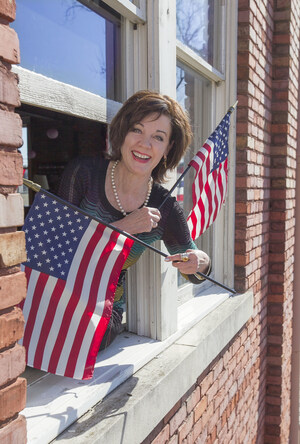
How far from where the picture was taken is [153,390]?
6.36 feet

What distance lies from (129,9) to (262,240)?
8.04ft

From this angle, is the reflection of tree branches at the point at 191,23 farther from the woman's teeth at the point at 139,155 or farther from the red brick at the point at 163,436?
the red brick at the point at 163,436

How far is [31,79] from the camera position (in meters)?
1.59

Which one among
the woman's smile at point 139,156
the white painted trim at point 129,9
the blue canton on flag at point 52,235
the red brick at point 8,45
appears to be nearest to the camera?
the red brick at point 8,45

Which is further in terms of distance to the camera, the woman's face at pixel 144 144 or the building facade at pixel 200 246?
the woman's face at pixel 144 144

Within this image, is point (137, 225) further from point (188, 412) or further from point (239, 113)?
point (239, 113)

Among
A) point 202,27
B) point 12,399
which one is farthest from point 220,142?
point 12,399

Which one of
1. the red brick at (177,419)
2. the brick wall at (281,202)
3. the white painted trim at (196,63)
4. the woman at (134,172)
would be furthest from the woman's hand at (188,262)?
the brick wall at (281,202)

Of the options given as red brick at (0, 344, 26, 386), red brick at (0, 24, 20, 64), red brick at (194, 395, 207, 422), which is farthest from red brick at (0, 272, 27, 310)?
red brick at (194, 395, 207, 422)

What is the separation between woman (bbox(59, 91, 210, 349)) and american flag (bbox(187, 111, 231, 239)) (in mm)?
297

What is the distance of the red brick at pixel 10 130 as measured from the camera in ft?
3.81

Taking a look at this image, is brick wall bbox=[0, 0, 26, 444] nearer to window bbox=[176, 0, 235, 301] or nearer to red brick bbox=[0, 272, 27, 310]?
red brick bbox=[0, 272, 27, 310]

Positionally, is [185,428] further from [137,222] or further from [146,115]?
[146,115]

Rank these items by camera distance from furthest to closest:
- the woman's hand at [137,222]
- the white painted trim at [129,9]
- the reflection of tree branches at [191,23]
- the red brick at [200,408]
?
Answer: 1. the reflection of tree branches at [191,23]
2. the red brick at [200,408]
3. the white painted trim at [129,9]
4. the woman's hand at [137,222]
